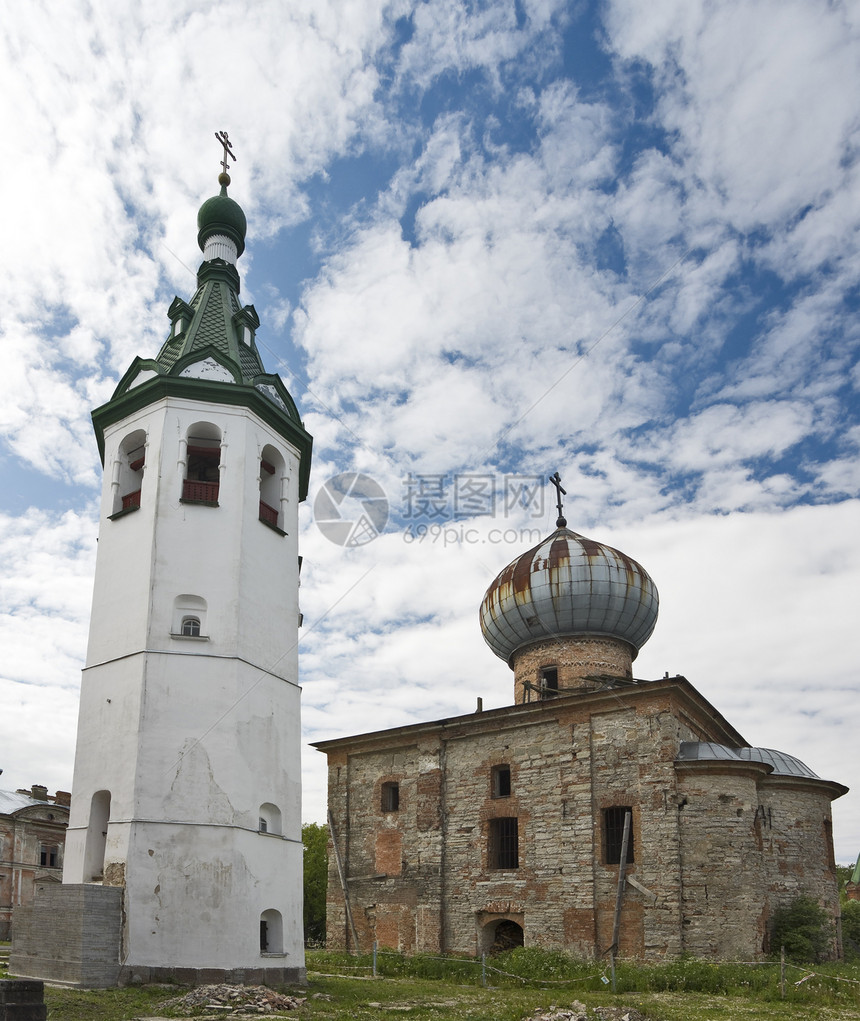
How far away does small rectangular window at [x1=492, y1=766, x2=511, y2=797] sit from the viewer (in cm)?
2212

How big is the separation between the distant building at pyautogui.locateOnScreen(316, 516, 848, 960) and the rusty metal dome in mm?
52

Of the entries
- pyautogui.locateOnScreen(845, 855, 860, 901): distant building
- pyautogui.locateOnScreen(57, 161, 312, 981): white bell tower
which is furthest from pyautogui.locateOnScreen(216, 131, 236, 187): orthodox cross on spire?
pyautogui.locateOnScreen(845, 855, 860, 901): distant building

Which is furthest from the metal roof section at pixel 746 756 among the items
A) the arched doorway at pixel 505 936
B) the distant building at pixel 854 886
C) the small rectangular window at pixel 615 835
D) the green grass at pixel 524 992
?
the distant building at pixel 854 886

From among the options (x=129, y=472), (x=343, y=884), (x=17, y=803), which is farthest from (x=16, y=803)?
(x=129, y=472)

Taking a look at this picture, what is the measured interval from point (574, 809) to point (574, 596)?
6.10 metres

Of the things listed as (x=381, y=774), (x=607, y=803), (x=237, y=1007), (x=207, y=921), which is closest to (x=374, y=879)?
(x=381, y=774)

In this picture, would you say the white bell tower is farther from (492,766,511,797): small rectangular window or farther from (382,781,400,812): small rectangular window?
(382,781,400,812): small rectangular window

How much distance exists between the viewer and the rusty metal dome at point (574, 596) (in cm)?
2442

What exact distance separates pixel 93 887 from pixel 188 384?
375 inches

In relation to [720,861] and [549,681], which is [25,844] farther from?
[720,861]

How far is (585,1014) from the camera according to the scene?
11453 millimetres

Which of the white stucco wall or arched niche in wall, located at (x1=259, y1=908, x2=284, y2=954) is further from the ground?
the white stucco wall

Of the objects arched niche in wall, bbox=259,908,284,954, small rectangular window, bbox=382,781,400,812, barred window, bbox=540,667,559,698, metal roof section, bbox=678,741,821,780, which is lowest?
arched niche in wall, bbox=259,908,284,954

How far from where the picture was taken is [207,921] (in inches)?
583
